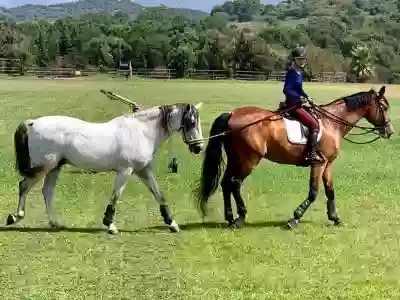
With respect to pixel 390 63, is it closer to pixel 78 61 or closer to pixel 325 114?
pixel 78 61

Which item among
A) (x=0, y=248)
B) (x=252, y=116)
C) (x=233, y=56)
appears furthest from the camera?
(x=233, y=56)

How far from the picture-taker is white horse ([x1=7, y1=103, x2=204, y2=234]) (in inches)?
372

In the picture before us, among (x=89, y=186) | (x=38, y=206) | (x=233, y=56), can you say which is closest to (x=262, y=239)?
(x=38, y=206)

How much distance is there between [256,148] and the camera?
998 centimetres

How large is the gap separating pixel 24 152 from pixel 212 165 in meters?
2.55

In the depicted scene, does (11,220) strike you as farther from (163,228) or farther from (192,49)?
(192,49)

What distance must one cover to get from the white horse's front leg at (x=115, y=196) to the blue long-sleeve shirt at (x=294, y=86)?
8.13 feet

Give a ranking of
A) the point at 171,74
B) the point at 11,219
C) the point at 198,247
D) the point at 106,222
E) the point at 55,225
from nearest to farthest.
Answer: the point at 198,247 < the point at 106,222 < the point at 11,219 < the point at 55,225 < the point at 171,74

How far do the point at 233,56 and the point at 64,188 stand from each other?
71864mm

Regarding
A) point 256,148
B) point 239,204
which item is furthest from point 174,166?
point 256,148

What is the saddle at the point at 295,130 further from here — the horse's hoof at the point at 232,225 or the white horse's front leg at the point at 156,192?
the white horse's front leg at the point at 156,192

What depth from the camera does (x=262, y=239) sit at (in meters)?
9.42

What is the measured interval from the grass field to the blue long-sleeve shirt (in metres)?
1.84

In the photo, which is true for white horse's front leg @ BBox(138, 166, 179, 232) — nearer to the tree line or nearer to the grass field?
the grass field
